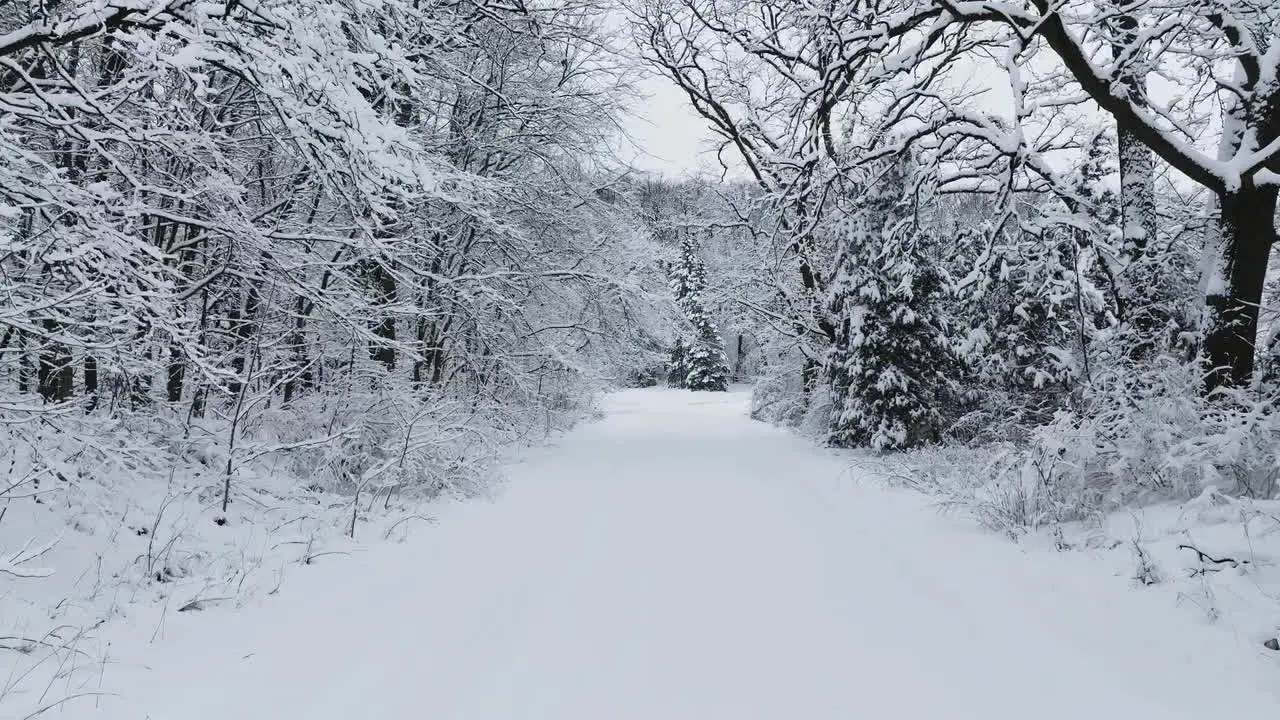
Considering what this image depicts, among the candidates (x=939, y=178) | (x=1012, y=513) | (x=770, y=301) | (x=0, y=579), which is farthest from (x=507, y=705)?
(x=770, y=301)

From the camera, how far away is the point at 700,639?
3.36 m

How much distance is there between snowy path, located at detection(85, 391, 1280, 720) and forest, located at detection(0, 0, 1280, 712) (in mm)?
963

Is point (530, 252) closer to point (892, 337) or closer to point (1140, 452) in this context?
point (892, 337)

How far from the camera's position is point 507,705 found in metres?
2.67

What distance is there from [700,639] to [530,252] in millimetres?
9072

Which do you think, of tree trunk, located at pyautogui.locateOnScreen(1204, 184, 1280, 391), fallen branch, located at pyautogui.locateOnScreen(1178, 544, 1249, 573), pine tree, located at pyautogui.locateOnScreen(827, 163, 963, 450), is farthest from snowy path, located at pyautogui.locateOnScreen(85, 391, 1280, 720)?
pine tree, located at pyautogui.locateOnScreen(827, 163, 963, 450)

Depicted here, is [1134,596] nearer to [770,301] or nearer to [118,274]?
[118,274]

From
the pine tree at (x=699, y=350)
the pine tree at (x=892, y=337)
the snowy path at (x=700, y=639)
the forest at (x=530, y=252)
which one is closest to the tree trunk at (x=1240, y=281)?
the forest at (x=530, y=252)

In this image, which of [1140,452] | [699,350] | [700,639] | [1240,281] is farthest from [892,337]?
[699,350]

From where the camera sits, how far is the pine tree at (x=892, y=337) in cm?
1091

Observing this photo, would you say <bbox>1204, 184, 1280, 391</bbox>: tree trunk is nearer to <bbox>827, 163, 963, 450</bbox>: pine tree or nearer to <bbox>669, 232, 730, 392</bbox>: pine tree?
<bbox>827, 163, 963, 450</bbox>: pine tree

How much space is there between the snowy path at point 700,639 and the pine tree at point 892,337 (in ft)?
18.2

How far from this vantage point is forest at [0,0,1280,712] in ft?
12.9

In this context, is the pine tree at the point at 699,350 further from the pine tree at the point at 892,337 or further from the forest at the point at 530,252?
the pine tree at the point at 892,337
